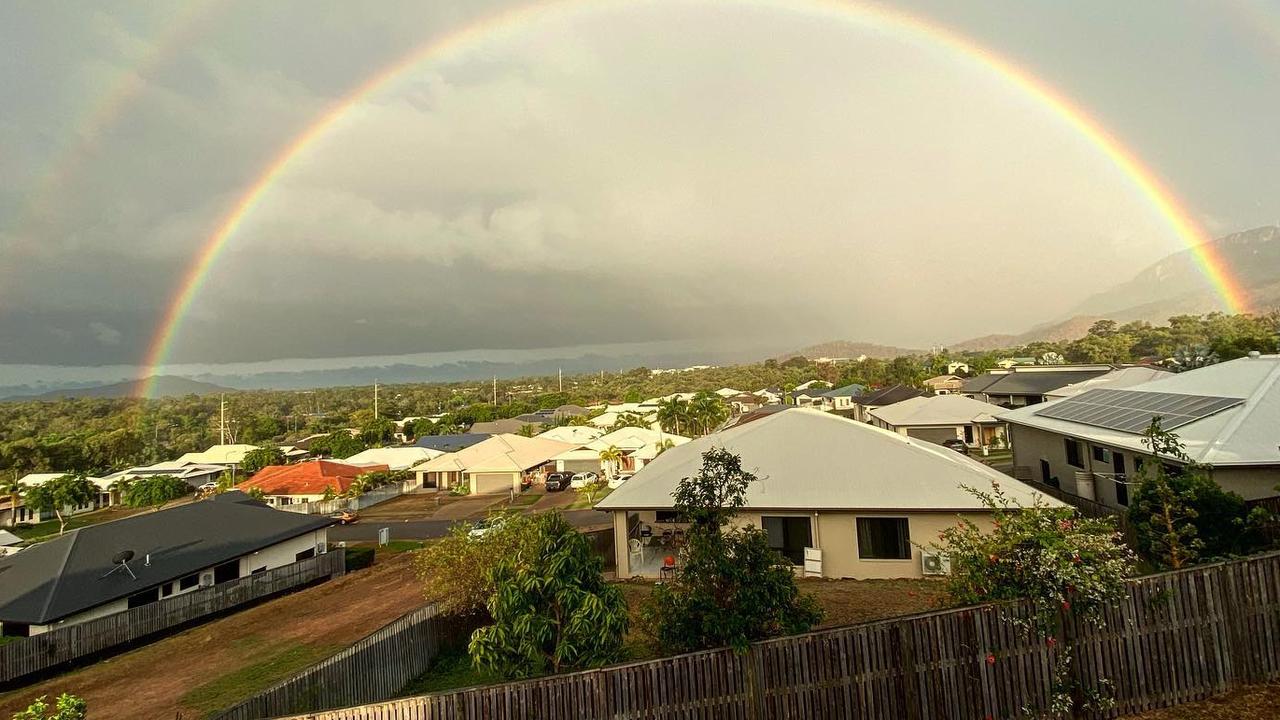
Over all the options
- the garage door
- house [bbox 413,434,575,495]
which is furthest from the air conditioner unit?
house [bbox 413,434,575,495]

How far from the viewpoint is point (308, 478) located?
47625mm

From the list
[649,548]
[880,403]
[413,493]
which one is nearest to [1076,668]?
[649,548]

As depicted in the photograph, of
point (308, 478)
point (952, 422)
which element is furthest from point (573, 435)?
point (952, 422)

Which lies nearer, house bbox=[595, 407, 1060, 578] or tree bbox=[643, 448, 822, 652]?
tree bbox=[643, 448, 822, 652]

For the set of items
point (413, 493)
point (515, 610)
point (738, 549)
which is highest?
point (738, 549)

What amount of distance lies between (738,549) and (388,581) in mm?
20539

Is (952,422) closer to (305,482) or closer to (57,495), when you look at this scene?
(305,482)

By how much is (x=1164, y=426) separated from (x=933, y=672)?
1916 cm

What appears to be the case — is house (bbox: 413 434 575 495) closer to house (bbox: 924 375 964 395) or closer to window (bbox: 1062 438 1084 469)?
window (bbox: 1062 438 1084 469)

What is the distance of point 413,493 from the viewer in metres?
54.0

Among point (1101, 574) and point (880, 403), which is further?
point (880, 403)

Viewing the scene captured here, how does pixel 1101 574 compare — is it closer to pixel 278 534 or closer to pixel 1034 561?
pixel 1034 561

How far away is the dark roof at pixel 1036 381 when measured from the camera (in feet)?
207

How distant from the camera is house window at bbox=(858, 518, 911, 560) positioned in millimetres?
18625
